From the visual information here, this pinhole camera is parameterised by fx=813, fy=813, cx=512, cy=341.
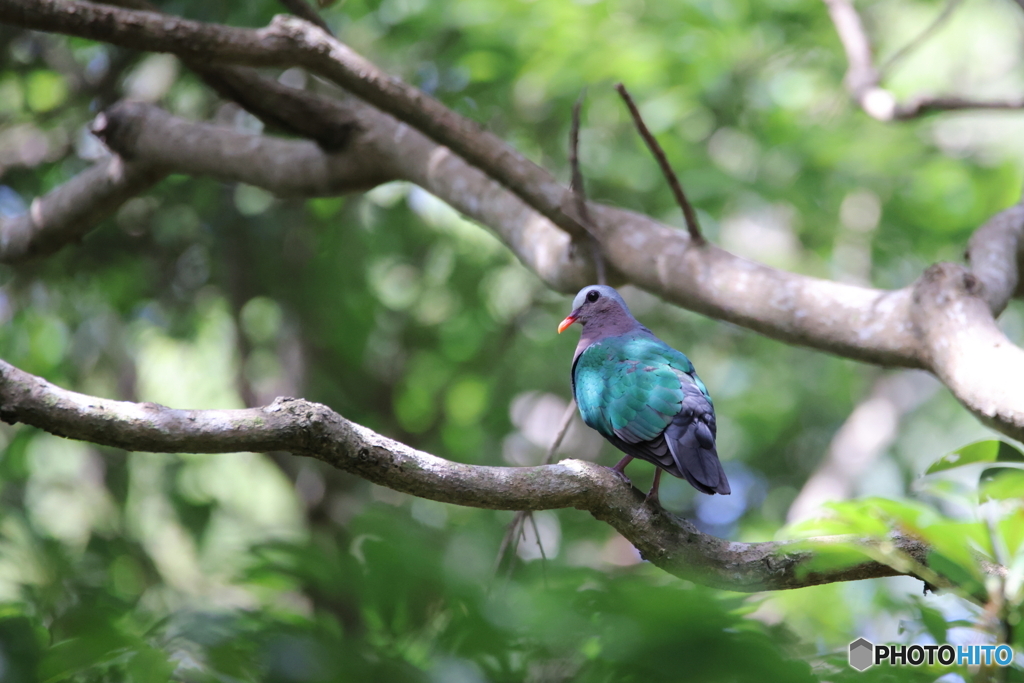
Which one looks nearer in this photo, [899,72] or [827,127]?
[827,127]

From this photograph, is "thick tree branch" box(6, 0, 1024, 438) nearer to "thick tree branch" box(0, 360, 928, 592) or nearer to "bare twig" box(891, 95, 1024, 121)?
"bare twig" box(891, 95, 1024, 121)

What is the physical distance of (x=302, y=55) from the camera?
3.29 metres

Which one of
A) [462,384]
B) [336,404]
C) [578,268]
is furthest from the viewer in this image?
[462,384]

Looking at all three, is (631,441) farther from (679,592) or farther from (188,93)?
(188,93)

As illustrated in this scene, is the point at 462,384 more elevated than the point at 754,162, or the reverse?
the point at 754,162

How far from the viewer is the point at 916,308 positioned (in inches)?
119

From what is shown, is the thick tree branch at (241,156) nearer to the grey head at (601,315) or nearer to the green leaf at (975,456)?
the grey head at (601,315)

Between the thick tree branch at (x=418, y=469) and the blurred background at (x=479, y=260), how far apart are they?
1.74 m

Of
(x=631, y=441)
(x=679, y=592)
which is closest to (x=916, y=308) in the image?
(x=631, y=441)

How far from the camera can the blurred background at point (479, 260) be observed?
5164 millimetres

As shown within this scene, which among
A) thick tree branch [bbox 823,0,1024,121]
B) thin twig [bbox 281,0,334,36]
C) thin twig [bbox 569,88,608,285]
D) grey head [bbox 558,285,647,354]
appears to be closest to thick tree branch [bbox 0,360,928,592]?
grey head [bbox 558,285,647,354]

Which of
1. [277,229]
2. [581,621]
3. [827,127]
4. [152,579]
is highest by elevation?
[827,127]

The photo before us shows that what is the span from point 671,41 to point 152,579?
14.2 feet

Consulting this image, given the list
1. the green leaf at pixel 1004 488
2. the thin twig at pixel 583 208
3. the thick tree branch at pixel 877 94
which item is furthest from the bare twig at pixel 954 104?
the green leaf at pixel 1004 488
